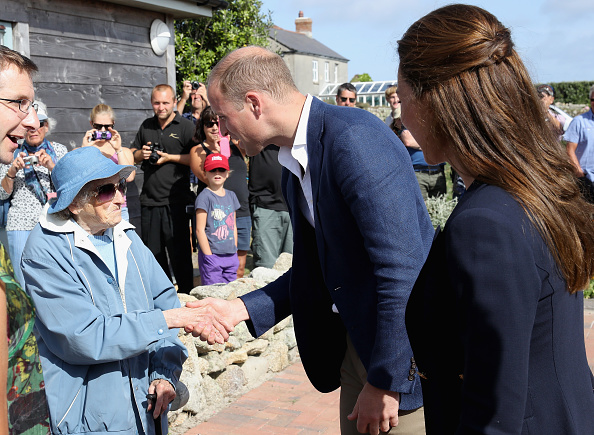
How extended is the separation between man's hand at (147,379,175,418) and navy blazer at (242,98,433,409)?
2.18ft

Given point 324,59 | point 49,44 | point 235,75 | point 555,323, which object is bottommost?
point 555,323

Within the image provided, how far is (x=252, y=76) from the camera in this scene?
246cm

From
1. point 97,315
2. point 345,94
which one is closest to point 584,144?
point 345,94

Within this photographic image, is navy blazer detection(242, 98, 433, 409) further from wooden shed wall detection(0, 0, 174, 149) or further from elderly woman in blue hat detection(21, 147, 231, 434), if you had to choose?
wooden shed wall detection(0, 0, 174, 149)

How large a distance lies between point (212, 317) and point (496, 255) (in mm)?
1771

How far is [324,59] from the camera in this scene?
51.0 meters

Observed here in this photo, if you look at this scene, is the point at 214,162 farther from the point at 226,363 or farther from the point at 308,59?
the point at 308,59

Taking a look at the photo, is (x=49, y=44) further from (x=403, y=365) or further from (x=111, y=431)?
(x=403, y=365)

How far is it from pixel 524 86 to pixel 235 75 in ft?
4.23

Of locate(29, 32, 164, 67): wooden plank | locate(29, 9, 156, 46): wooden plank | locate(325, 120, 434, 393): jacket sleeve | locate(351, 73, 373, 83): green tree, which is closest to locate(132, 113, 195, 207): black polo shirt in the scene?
locate(29, 32, 164, 67): wooden plank

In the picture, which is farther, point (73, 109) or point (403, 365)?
point (73, 109)

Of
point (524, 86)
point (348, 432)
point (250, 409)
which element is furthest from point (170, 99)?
point (524, 86)

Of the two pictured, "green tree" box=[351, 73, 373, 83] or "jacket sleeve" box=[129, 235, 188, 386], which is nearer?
"jacket sleeve" box=[129, 235, 188, 386]

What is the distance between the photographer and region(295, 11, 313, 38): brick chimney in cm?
5378
